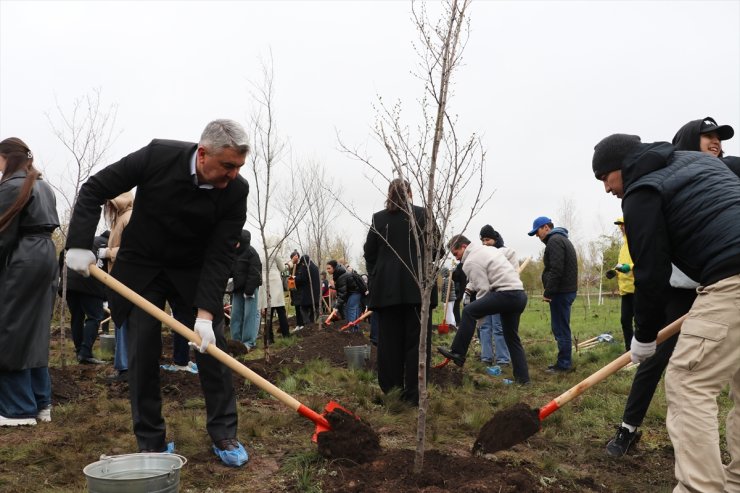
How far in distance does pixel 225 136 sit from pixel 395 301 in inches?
90.0

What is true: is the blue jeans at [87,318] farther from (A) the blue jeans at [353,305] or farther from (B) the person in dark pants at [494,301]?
(A) the blue jeans at [353,305]

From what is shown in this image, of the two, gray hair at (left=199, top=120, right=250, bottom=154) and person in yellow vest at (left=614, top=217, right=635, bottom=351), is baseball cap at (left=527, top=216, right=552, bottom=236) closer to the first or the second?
person in yellow vest at (left=614, top=217, right=635, bottom=351)

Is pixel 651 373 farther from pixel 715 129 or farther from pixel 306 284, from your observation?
pixel 306 284

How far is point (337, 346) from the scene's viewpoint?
9.34 m

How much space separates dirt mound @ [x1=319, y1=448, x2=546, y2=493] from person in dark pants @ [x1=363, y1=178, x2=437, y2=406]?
162 centimetres

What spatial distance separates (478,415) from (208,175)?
2770 millimetres

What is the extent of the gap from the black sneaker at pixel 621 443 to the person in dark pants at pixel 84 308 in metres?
5.72

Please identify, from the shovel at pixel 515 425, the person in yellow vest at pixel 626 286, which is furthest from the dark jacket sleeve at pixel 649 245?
the person in yellow vest at pixel 626 286

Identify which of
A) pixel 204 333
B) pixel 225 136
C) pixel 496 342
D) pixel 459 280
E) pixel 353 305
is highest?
pixel 225 136

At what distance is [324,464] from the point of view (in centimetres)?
345

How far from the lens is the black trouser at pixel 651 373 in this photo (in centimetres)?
385

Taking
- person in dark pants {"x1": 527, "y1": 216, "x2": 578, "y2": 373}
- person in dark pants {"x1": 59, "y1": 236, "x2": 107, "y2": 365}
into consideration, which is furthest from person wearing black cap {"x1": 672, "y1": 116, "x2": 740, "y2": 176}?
person in dark pants {"x1": 59, "y1": 236, "x2": 107, "y2": 365}

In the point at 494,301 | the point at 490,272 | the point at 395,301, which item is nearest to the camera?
the point at 395,301

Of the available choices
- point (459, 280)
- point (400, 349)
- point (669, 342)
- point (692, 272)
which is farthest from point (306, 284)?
point (692, 272)
